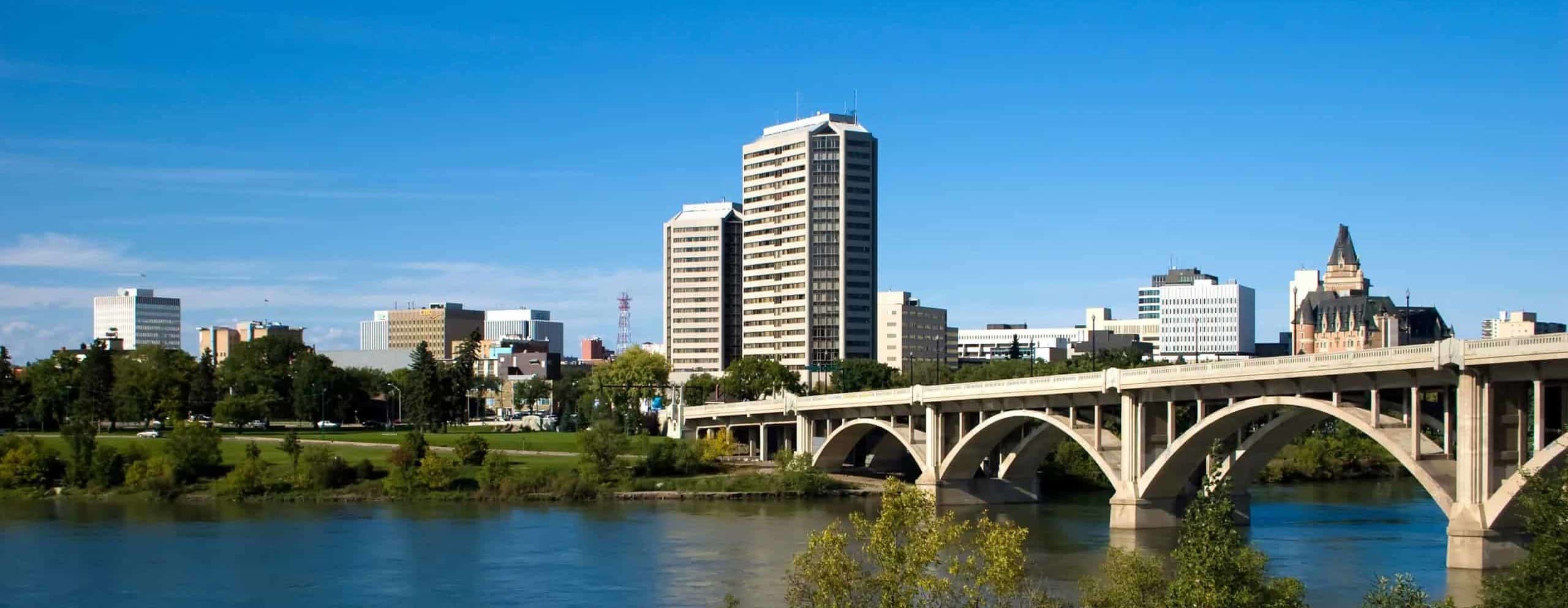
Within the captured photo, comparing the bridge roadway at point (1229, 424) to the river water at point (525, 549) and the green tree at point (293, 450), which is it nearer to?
the river water at point (525, 549)

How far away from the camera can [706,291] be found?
19075 cm

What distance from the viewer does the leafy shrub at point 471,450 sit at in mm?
92812

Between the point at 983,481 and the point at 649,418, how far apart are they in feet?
176

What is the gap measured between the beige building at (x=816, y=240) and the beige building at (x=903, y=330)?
43.7ft

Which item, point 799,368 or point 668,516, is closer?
point 668,516

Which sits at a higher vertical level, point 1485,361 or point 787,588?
point 1485,361

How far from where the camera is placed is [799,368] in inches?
6811

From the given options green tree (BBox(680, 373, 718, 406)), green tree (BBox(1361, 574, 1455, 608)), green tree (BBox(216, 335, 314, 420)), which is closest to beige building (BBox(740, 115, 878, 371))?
green tree (BBox(680, 373, 718, 406))

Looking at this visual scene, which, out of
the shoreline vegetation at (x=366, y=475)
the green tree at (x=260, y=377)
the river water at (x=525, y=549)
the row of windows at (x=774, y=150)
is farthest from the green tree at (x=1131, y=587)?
the row of windows at (x=774, y=150)

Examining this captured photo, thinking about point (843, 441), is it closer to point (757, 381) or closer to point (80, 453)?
point (80, 453)

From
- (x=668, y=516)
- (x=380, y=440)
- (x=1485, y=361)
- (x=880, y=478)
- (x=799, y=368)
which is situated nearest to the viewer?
(x=1485, y=361)

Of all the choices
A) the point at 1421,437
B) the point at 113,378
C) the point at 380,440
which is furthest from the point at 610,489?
the point at 113,378

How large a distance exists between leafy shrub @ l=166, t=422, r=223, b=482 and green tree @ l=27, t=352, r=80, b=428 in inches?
1281

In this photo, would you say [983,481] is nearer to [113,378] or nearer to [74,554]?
[74,554]
